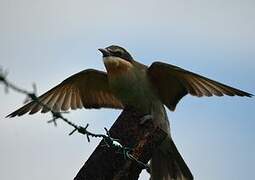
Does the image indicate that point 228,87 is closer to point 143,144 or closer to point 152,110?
point 152,110

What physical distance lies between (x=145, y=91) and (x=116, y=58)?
1.87ft

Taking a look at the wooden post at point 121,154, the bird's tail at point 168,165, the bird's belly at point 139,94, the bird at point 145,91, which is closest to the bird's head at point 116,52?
the bird at point 145,91

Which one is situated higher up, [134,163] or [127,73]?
[127,73]

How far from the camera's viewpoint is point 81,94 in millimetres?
9047

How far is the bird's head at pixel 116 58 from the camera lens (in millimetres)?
7934

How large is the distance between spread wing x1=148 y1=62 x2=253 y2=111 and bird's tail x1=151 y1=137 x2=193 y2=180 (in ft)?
2.12

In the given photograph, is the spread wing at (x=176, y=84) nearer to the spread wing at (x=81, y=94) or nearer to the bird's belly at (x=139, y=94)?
the bird's belly at (x=139, y=94)

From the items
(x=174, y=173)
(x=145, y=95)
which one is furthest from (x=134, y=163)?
(x=145, y=95)

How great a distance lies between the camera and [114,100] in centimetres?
871

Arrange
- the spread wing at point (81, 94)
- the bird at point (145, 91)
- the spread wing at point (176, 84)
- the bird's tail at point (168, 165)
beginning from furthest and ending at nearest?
the spread wing at point (81, 94), the spread wing at point (176, 84), the bird at point (145, 91), the bird's tail at point (168, 165)

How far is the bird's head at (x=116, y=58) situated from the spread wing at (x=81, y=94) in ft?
1.81

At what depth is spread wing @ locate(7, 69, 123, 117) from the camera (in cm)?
870

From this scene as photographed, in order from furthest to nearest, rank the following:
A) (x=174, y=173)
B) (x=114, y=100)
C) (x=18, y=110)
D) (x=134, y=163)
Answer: (x=114, y=100), (x=18, y=110), (x=174, y=173), (x=134, y=163)

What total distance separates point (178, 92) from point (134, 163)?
2982mm
